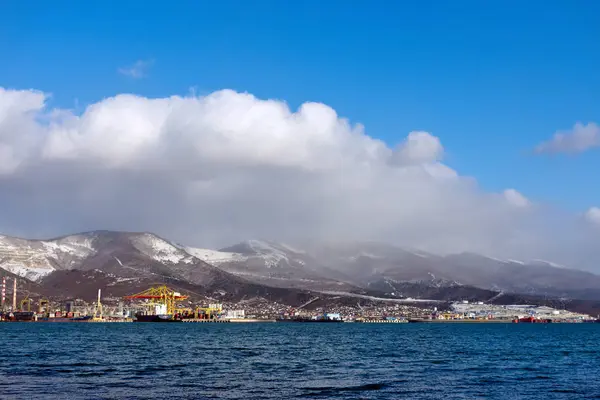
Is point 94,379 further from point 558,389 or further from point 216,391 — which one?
point 558,389

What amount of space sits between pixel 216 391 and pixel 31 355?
165 ft

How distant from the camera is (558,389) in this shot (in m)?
66.0

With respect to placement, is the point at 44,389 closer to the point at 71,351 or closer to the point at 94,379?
the point at 94,379

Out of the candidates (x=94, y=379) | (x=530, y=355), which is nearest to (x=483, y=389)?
(x=94, y=379)

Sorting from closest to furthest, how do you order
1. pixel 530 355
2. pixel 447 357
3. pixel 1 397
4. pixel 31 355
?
pixel 1 397, pixel 31 355, pixel 447 357, pixel 530 355

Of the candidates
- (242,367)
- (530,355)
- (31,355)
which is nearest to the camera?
(242,367)

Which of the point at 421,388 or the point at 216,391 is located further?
the point at 421,388

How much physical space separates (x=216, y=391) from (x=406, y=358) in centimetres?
4834

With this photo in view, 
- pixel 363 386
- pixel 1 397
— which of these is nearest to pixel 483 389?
pixel 363 386

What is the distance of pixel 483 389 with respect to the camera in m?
64.0

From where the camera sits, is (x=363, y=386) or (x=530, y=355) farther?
(x=530, y=355)

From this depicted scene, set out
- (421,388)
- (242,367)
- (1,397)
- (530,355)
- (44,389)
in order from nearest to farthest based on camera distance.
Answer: (1,397), (44,389), (421,388), (242,367), (530,355)

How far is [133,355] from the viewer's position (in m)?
101

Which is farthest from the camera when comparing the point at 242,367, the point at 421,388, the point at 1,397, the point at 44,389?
the point at 242,367
